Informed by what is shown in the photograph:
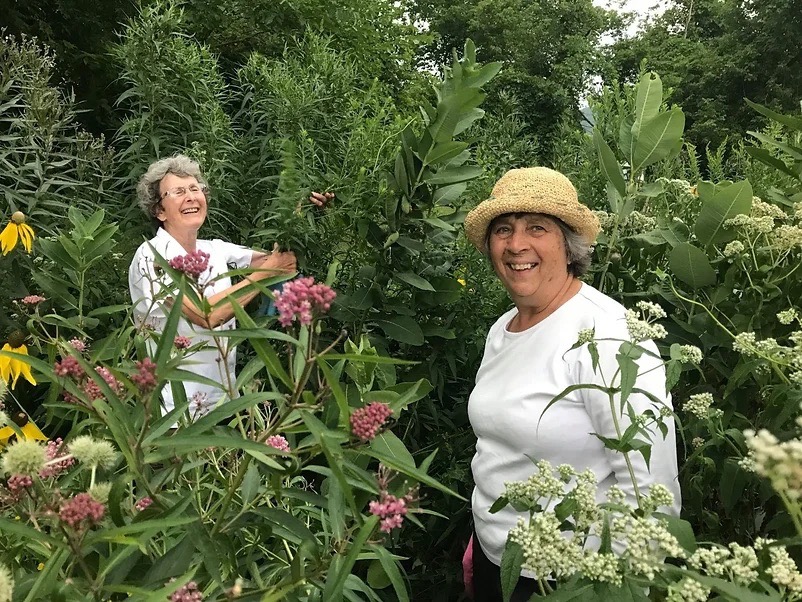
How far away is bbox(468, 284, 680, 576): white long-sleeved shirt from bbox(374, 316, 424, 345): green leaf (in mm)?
294

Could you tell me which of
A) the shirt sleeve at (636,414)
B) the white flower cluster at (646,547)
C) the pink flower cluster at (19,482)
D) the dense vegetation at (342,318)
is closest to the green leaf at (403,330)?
→ the dense vegetation at (342,318)

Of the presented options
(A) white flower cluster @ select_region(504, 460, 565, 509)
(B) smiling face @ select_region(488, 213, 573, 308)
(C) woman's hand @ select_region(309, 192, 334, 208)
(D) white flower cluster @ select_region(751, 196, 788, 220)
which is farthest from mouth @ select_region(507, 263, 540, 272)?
(A) white flower cluster @ select_region(504, 460, 565, 509)

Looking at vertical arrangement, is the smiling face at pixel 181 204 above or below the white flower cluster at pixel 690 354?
above

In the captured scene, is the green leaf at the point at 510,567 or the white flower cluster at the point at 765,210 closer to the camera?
the green leaf at the point at 510,567

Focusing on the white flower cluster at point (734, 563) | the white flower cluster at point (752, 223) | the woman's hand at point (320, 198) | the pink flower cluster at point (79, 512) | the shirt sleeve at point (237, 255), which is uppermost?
the woman's hand at point (320, 198)

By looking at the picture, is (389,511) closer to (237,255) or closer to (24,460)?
(24,460)

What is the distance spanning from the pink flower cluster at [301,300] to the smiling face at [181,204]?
1.82 metres

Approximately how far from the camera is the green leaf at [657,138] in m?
1.64

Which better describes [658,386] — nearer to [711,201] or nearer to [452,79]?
[711,201]

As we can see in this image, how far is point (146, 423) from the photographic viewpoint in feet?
2.17

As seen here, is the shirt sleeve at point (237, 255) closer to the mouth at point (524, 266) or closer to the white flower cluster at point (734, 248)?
the mouth at point (524, 266)

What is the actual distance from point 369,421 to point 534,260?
41.1 inches

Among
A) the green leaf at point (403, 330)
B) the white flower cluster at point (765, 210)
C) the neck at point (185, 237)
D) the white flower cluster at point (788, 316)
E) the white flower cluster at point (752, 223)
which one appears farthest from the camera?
the neck at point (185, 237)

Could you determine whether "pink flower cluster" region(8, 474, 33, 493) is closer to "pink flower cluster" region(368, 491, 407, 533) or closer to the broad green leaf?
"pink flower cluster" region(368, 491, 407, 533)
